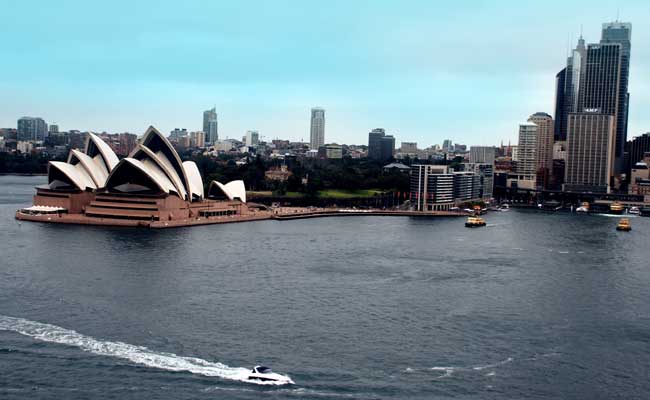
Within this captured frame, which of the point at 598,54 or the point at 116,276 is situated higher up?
the point at 598,54

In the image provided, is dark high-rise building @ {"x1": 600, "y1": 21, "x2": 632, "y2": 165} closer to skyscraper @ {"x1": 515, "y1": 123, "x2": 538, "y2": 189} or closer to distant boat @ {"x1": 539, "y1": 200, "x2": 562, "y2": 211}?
A: skyscraper @ {"x1": 515, "y1": 123, "x2": 538, "y2": 189}

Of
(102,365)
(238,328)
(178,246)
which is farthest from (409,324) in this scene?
(178,246)

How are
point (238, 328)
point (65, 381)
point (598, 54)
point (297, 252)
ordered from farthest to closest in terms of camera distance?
point (598, 54)
point (297, 252)
point (238, 328)
point (65, 381)

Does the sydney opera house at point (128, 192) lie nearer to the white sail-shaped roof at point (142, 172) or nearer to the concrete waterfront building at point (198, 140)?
the white sail-shaped roof at point (142, 172)

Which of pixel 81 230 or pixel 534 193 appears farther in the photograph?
pixel 534 193

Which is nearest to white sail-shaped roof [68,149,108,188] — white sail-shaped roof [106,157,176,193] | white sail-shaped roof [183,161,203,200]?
white sail-shaped roof [106,157,176,193]

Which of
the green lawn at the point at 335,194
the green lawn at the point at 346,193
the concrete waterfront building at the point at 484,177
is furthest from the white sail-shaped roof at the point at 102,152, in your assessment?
the concrete waterfront building at the point at 484,177

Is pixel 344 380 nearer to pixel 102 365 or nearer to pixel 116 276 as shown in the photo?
pixel 102 365
